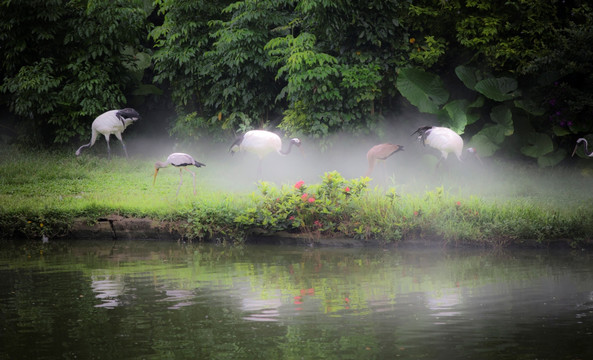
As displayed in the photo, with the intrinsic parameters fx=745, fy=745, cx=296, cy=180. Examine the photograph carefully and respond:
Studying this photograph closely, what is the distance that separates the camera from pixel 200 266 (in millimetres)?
8586

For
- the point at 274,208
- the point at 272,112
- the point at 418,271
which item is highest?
the point at 272,112

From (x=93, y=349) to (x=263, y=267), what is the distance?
3.39m

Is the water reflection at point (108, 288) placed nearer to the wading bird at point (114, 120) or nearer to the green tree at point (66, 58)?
the wading bird at point (114, 120)

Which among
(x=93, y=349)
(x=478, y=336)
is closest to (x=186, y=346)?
(x=93, y=349)

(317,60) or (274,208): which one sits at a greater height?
(317,60)

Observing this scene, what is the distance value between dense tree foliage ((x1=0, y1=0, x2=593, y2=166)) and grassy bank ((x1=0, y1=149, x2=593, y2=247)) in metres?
2.15

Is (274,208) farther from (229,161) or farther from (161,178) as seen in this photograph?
(229,161)

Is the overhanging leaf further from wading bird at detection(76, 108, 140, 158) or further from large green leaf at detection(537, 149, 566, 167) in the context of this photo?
wading bird at detection(76, 108, 140, 158)

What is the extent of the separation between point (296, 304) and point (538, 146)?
9312mm

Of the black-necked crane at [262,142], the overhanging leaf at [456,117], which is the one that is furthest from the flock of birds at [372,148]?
the overhanging leaf at [456,117]

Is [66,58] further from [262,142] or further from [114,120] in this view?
[262,142]

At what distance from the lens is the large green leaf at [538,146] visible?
1423cm

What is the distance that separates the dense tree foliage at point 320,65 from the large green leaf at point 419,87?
24mm

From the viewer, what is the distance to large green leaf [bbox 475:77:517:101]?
558 inches
